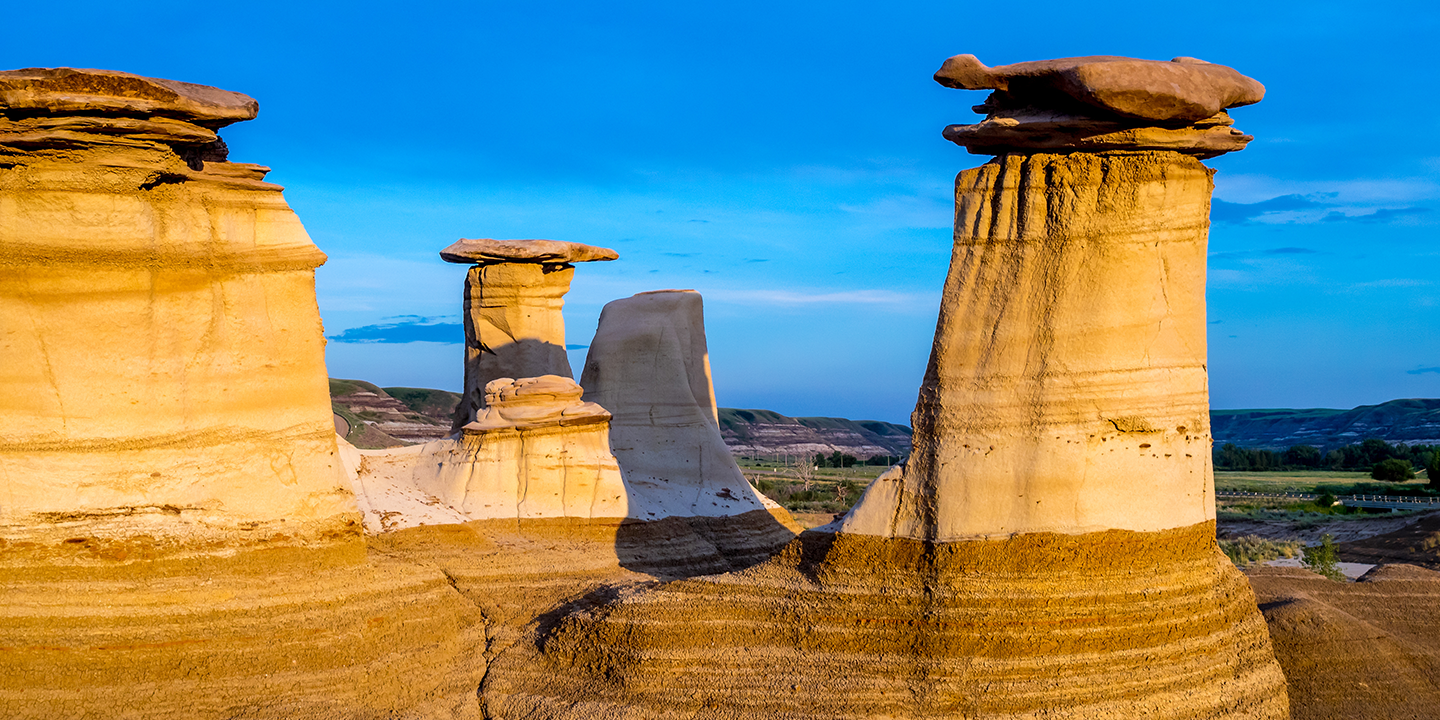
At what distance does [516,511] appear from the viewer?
53.9 feet

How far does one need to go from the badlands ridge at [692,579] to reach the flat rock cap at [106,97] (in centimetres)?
3

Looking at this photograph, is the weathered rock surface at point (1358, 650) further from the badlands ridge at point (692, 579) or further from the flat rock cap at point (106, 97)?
the flat rock cap at point (106, 97)

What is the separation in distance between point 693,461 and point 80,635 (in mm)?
13054

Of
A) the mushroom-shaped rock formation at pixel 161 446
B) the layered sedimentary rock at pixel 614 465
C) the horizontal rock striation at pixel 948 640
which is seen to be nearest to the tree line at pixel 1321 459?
the layered sedimentary rock at pixel 614 465

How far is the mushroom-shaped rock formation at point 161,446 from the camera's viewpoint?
27.3 ft

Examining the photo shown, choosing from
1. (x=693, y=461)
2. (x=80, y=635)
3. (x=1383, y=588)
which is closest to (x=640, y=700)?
(x=80, y=635)

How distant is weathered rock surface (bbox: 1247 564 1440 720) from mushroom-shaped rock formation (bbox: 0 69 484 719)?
702cm

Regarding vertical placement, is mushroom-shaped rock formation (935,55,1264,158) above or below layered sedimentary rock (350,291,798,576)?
above

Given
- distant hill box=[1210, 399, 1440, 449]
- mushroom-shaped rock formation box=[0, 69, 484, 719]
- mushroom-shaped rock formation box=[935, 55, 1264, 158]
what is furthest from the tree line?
mushroom-shaped rock formation box=[0, 69, 484, 719]

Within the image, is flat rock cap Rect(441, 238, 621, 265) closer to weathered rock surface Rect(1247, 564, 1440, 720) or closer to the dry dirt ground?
weathered rock surface Rect(1247, 564, 1440, 720)

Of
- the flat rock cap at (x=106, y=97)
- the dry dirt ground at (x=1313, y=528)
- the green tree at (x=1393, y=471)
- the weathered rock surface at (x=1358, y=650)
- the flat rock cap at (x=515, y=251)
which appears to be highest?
the flat rock cap at (x=515, y=251)

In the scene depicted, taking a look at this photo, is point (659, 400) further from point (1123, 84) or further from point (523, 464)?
point (1123, 84)

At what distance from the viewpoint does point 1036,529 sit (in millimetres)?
8156

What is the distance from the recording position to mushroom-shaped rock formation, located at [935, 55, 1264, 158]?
7.77 m
